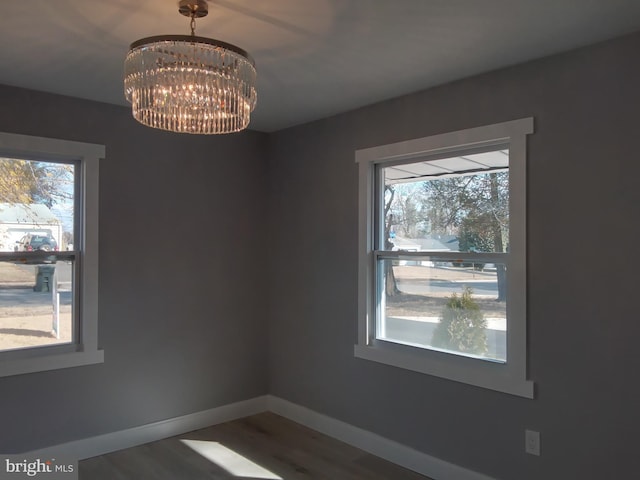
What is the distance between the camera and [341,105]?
3.65 m

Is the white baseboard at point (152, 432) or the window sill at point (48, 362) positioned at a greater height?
the window sill at point (48, 362)

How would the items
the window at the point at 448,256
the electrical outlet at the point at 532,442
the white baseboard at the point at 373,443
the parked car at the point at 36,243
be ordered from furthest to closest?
the parked car at the point at 36,243
the white baseboard at the point at 373,443
the window at the point at 448,256
the electrical outlet at the point at 532,442

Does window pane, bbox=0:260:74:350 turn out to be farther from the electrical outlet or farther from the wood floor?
the electrical outlet

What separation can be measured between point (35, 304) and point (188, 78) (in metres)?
2.32

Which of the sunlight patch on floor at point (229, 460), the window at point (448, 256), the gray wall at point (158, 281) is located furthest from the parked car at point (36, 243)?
the window at point (448, 256)

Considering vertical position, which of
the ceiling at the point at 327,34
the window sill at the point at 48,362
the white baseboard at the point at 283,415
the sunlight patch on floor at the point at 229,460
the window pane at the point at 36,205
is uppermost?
the ceiling at the point at 327,34

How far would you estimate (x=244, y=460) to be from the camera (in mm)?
3469

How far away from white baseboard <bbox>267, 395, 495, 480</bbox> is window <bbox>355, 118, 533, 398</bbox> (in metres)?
0.56

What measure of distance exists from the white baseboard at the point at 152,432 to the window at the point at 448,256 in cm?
132

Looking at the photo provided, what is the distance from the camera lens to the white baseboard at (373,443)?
3.12m

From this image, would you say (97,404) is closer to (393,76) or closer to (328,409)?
(328,409)

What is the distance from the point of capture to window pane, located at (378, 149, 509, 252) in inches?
118

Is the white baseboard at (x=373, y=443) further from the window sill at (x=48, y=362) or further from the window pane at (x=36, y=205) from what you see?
the window pane at (x=36, y=205)

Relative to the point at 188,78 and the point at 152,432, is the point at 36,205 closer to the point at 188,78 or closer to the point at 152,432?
the point at 152,432
